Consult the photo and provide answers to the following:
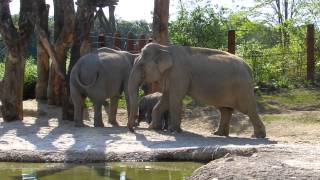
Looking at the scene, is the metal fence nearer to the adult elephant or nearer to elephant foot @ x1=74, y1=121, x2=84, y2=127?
the adult elephant

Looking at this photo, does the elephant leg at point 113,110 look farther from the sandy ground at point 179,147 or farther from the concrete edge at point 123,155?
the concrete edge at point 123,155

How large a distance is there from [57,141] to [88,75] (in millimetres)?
2690

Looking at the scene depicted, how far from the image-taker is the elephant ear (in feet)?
39.7

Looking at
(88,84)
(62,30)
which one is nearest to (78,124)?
(88,84)

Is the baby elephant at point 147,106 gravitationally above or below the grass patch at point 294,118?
above

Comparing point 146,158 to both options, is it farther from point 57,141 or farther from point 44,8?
point 44,8

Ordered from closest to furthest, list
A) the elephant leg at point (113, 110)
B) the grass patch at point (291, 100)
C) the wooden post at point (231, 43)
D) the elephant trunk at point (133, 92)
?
the elephant trunk at point (133, 92) < the elephant leg at point (113, 110) < the grass patch at point (291, 100) < the wooden post at point (231, 43)

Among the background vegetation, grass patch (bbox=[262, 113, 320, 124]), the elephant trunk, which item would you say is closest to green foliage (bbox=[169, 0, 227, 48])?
the background vegetation

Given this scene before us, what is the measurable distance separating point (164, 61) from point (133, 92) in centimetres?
81

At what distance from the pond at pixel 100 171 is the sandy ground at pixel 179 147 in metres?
0.26

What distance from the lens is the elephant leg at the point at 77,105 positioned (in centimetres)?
1312

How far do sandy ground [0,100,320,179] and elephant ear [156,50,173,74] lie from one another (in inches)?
47.7

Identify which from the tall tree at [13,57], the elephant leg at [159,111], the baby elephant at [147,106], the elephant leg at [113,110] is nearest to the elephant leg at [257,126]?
the elephant leg at [159,111]

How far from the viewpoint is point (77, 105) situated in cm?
1324
